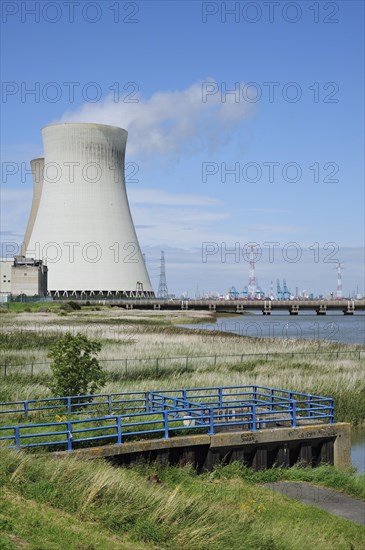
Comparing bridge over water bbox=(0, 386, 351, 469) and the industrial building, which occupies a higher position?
the industrial building

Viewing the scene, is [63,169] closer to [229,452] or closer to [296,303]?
[296,303]

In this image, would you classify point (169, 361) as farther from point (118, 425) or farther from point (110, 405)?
point (118, 425)

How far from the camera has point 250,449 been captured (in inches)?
553

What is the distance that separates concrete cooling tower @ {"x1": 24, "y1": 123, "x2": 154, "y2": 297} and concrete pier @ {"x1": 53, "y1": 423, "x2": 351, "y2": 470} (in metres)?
50.9

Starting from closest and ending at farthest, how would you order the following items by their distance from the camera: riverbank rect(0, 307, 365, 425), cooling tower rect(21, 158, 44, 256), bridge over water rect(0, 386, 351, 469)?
bridge over water rect(0, 386, 351, 469) < riverbank rect(0, 307, 365, 425) < cooling tower rect(21, 158, 44, 256)

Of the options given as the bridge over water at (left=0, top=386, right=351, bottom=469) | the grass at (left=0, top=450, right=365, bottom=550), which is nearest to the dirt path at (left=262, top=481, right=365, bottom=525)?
the grass at (left=0, top=450, right=365, bottom=550)

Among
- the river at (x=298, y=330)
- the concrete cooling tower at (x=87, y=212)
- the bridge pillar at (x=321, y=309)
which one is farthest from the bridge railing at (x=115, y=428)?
the bridge pillar at (x=321, y=309)

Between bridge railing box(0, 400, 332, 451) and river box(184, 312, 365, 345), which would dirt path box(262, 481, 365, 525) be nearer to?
bridge railing box(0, 400, 332, 451)

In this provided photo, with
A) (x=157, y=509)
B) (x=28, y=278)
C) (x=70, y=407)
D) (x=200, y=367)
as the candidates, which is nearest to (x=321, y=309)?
(x=28, y=278)

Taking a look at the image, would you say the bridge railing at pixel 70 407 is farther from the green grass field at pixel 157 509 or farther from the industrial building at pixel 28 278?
the industrial building at pixel 28 278

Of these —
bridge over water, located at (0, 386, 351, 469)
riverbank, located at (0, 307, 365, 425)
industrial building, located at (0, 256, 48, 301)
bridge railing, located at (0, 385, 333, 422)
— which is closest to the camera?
bridge over water, located at (0, 386, 351, 469)

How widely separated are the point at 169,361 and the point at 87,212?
4150 centimetres

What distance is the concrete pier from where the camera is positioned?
12.7 metres

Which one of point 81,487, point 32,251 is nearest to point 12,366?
point 81,487
